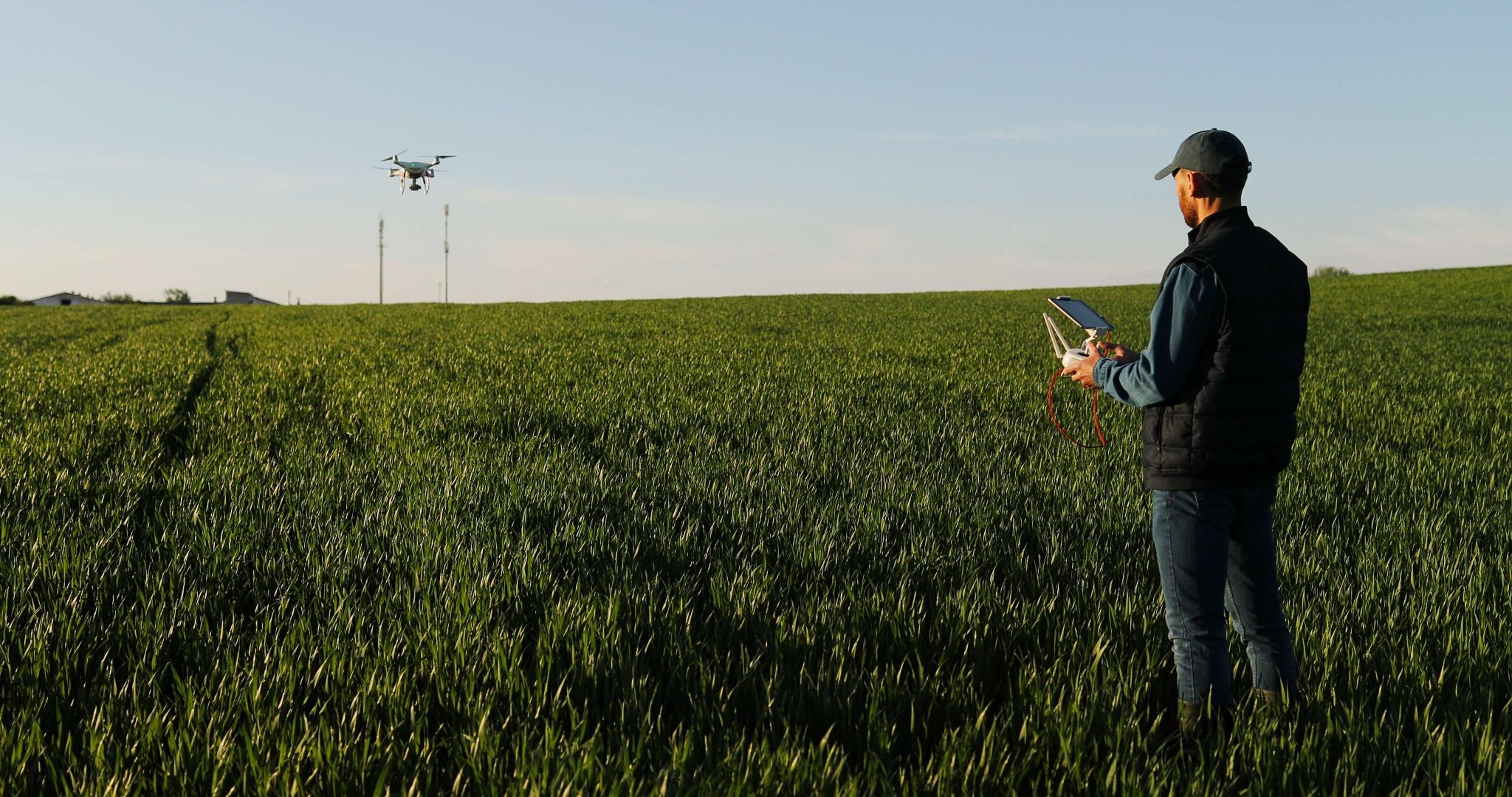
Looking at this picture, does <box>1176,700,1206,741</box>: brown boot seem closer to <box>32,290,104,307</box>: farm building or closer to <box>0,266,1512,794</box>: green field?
<box>0,266,1512,794</box>: green field

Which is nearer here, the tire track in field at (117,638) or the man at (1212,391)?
the man at (1212,391)

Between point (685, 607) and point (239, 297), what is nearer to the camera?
point (685, 607)

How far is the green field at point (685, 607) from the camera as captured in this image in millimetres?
3020

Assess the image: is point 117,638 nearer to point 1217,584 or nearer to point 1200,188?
point 1217,584

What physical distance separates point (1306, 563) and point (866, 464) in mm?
3390

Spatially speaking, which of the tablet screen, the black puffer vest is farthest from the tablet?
the black puffer vest

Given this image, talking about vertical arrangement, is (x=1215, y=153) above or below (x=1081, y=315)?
above

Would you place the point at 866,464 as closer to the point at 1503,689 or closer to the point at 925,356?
the point at 1503,689

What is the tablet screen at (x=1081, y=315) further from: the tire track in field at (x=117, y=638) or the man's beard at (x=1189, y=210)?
→ the tire track in field at (x=117, y=638)

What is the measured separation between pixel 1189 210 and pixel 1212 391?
621 millimetres

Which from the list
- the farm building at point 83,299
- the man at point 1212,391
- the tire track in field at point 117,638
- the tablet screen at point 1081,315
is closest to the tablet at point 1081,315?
the tablet screen at point 1081,315

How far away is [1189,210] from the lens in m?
3.23

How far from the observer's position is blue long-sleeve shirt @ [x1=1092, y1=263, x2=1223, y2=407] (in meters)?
2.99

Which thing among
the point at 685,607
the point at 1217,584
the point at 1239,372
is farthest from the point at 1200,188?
the point at 685,607
